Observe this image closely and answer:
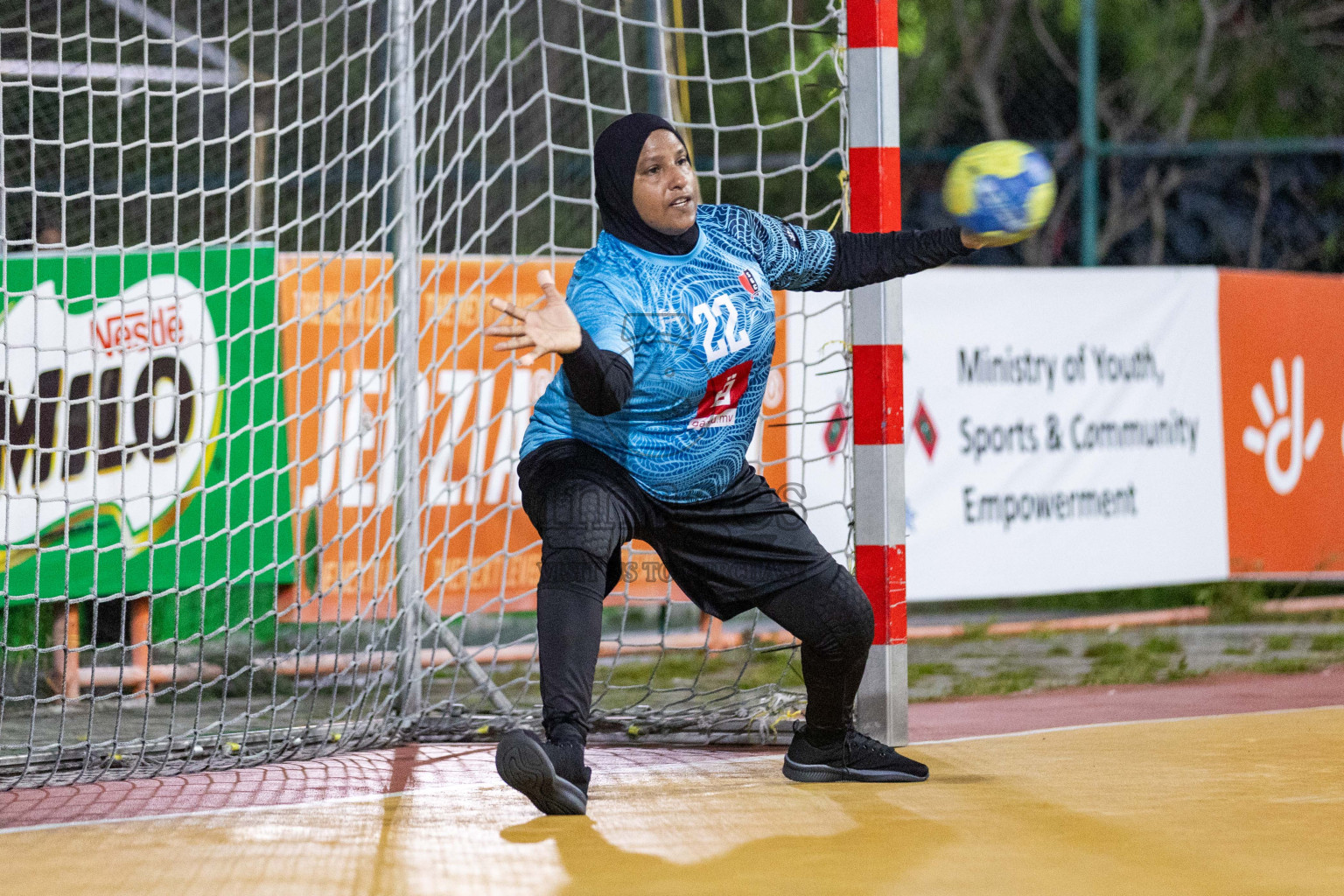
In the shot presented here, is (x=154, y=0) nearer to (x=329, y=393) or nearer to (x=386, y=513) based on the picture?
(x=329, y=393)

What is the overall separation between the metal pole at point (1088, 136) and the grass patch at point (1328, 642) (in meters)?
3.22

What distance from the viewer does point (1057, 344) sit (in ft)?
28.3

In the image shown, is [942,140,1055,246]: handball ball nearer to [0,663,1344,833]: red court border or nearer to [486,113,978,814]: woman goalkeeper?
[486,113,978,814]: woman goalkeeper

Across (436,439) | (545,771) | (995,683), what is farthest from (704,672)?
(545,771)

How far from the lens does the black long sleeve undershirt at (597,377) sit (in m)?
3.81

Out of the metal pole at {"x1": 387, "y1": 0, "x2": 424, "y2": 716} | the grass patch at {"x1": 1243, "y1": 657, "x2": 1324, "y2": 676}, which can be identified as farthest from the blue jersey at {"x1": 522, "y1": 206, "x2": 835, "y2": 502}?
the grass patch at {"x1": 1243, "y1": 657, "x2": 1324, "y2": 676}

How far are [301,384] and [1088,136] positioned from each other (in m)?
6.38

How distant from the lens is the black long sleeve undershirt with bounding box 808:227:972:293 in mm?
4547

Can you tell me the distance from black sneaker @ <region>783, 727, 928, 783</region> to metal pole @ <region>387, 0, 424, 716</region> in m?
1.77

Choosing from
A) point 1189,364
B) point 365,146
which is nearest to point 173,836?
point 365,146

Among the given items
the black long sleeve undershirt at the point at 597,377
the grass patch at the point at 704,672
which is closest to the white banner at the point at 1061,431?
the grass patch at the point at 704,672

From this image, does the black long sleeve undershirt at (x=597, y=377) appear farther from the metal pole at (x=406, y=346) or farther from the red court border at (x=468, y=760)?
the metal pole at (x=406, y=346)

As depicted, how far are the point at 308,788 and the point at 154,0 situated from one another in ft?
14.6

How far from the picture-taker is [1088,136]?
10.9 metres
